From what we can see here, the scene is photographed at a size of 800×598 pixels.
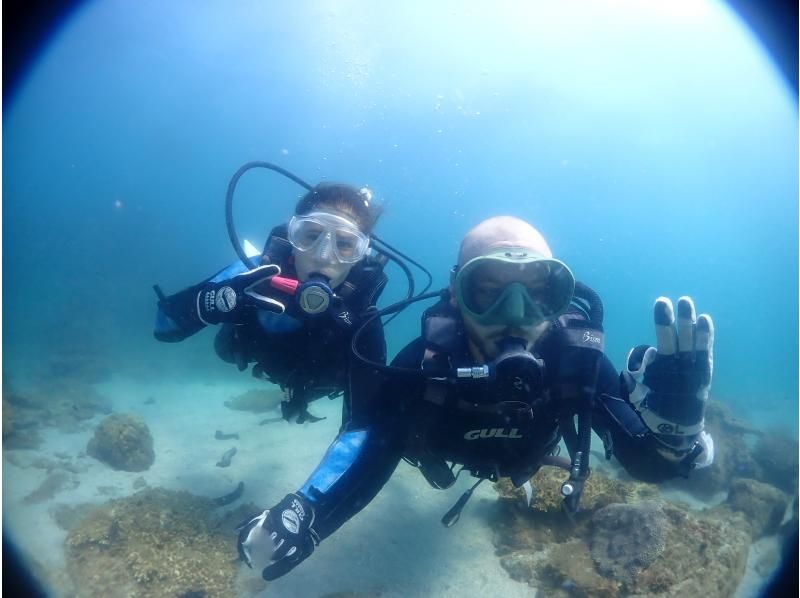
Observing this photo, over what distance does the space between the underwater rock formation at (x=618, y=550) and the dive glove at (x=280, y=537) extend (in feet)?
10.1

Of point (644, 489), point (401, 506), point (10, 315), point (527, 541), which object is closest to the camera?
point (527, 541)

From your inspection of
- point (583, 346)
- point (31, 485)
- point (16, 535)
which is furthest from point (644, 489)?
point (31, 485)

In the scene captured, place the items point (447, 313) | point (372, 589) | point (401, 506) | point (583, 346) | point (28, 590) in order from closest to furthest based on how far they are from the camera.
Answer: point (583, 346), point (447, 313), point (28, 590), point (372, 589), point (401, 506)

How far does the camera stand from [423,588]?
4.67m

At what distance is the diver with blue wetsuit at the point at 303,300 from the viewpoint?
14.4 feet

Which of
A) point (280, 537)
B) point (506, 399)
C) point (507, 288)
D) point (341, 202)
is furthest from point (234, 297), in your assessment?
point (506, 399)

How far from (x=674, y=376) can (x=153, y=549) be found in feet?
19.3

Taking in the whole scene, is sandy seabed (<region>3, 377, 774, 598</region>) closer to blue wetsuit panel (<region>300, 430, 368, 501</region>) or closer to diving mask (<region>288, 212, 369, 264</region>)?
blue wetsuit panel (<region>300, 430, 368, 501</region>)

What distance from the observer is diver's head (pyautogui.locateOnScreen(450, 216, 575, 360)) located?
3.13 meters

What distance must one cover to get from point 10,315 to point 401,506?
41662 mm

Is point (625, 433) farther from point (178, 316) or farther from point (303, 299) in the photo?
point (178, 316)

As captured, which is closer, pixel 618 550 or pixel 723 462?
pixel 618 550

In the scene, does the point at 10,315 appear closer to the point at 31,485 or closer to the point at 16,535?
the point at 31,485

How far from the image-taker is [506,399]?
3.10 m
